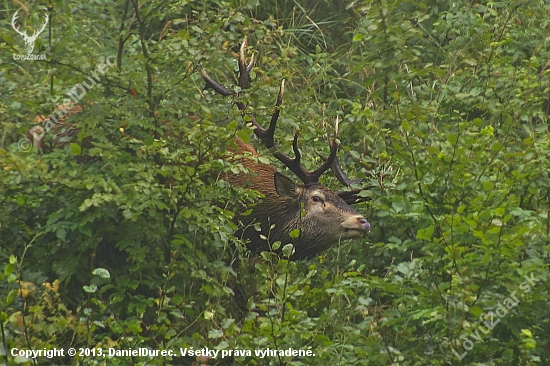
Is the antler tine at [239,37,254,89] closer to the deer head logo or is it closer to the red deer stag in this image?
the red deer stag

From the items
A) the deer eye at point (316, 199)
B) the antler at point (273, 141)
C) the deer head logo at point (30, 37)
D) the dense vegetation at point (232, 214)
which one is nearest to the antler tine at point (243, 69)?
the antler at point (273, 141)

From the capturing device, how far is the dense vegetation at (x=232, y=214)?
4.55m

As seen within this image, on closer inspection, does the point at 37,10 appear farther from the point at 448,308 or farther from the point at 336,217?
the point at 448,308

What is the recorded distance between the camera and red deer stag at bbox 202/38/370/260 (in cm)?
707

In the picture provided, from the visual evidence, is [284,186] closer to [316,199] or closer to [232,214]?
[316,199]

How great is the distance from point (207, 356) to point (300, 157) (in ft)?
8.01

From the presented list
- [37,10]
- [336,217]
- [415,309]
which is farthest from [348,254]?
[37,10]

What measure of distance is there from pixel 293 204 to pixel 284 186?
0.15m

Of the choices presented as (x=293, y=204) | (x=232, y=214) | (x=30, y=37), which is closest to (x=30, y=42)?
(x=30, y=37)

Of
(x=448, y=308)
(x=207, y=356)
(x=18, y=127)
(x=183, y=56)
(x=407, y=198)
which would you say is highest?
(x=183, y=56)

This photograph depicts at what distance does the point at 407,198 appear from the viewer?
5.28 m
